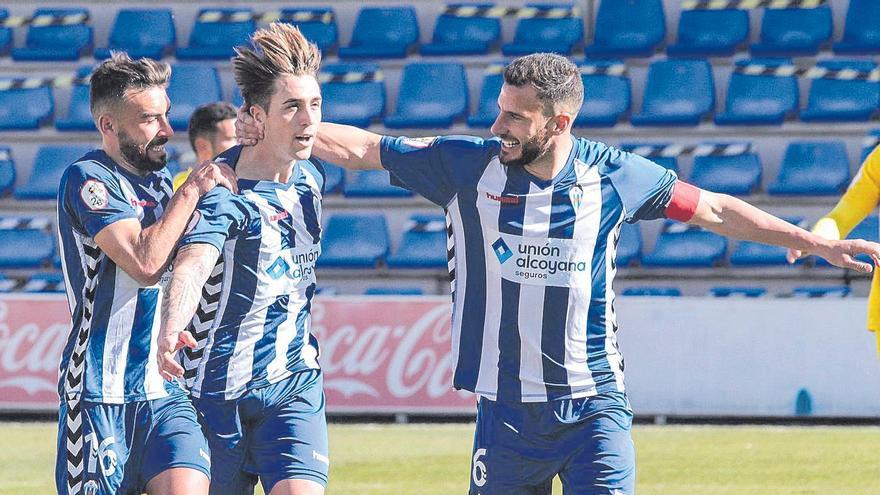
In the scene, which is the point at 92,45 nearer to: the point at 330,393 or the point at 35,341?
the point at 35,341

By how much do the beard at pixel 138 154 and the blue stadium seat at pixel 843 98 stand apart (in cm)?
1164

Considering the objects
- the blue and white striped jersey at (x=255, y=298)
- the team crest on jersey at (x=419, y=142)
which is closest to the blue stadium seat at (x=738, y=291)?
the team crest on jersey at (x=419, y=142)

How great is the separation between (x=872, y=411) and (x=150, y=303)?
8.48 meters

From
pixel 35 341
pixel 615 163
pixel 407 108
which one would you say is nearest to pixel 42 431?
pixel 35 341

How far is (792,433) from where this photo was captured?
480 inches

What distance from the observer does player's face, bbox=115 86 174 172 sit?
224 inches

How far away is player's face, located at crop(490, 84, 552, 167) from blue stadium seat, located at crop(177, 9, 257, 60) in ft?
42.2

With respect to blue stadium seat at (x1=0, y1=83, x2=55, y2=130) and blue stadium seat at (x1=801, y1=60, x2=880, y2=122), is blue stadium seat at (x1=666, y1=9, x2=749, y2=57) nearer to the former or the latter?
blue stadium seat at (x1=801, y1=60, x2=880, y2=122)

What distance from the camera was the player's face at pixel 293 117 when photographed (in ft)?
18.7

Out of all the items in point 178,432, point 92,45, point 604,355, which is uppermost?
point 92,45

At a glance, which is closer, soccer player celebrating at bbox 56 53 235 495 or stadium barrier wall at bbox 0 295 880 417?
soccer player celebrating at bbox 56 53 235 495

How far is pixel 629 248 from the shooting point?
15.5 metres

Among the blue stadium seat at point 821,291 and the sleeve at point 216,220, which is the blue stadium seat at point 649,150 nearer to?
the blue stadium seat at point 821,291

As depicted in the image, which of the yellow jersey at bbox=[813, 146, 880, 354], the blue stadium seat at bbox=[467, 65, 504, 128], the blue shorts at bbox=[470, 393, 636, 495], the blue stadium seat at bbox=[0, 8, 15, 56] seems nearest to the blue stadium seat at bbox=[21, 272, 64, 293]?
the blue stadium seat at bbox=[0, 8, 15, 56]
